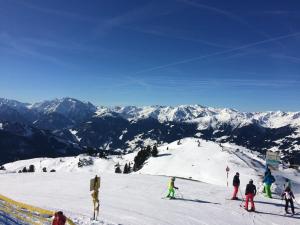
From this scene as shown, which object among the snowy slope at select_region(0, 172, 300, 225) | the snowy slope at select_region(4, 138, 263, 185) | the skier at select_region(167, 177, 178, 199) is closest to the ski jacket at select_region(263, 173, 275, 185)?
the snowy slope at select_region(0, 172, 300, 225)

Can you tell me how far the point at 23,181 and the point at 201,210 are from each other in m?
27.8

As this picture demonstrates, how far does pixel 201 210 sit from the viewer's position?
2933cm

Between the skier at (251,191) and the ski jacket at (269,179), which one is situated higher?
the ski jacket at (269,179)

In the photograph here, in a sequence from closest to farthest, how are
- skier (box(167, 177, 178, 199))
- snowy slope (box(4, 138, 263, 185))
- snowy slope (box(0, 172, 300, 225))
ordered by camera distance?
snowy slope (box(0, 172, 300, 225)) < skier (box(167, 177, 178, 199)) < snowy slope (box(4, 138, 263, 185))

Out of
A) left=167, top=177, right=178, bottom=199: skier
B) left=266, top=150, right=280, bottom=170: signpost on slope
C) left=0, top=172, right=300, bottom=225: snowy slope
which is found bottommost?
left=0, top=172, right=300, bottom=225: snowy slope

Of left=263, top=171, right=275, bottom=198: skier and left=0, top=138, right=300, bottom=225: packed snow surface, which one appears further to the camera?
left=263, top=171, right=275, bottom=198: skier

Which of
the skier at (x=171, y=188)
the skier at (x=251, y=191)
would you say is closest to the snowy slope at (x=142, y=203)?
the skier at (x=171, y=188)

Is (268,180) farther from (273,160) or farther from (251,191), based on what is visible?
(251,191)

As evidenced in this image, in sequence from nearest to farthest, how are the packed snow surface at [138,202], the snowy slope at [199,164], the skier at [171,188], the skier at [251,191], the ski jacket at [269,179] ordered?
the packed snow surface at [138,202]
the skier at [251,191]
the skier at [171,188]
the ski jacket at [269,179]
the snowy slope at [199,164]

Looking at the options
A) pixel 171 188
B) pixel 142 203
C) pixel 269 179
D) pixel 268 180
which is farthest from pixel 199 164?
pixel 142 203

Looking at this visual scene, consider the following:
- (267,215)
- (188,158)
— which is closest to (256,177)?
(188,158)

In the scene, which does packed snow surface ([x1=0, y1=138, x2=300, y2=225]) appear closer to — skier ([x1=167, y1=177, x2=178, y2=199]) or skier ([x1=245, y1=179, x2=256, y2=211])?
skier ([x1=167, y1=177, x2=178, y2=199])

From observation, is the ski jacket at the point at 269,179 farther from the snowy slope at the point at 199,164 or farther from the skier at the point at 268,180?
the snowy slope at the point at 199,164

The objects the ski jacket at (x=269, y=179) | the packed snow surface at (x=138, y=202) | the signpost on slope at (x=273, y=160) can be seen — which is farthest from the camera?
the signpost on slope at (x=273, y=160)
